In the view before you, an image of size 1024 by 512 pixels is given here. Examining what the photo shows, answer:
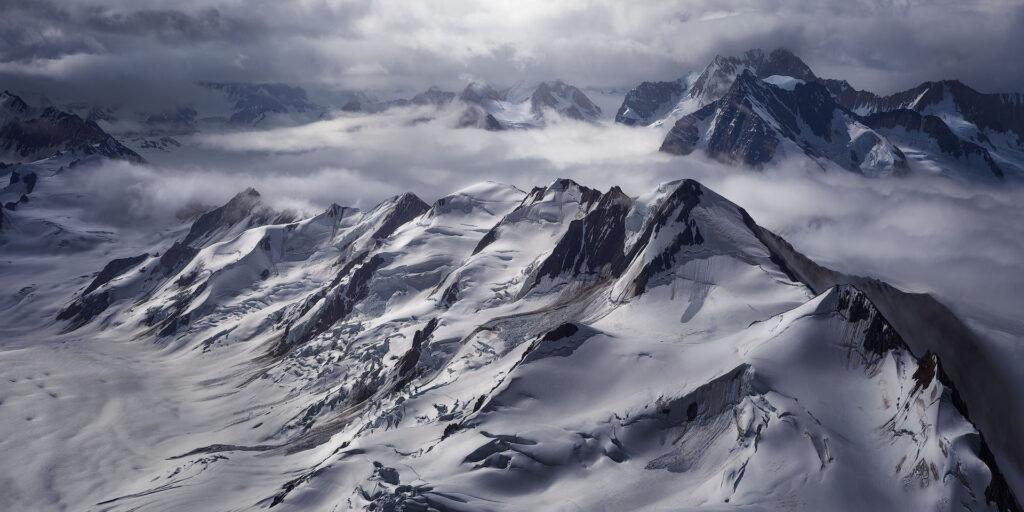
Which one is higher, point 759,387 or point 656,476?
point 759,387

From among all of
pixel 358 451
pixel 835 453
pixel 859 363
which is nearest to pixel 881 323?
pixel 859 363

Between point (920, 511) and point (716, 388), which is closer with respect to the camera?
point (920, 511)

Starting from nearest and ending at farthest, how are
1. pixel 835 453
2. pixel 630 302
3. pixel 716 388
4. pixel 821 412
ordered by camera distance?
pixel 835 453 → pixel 821 412 → pixel 716 388 → pixel 630 302

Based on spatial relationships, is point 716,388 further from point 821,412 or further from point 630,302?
point 630,302

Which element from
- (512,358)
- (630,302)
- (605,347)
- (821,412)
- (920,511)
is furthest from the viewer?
(630,302)

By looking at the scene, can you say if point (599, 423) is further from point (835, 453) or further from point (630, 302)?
point (630, 302)

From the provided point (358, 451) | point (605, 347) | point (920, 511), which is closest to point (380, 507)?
point (358, 451)

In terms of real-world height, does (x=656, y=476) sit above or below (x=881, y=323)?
below

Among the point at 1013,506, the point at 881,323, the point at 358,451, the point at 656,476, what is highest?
the point at 881,323

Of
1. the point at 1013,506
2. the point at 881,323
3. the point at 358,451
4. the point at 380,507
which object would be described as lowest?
the point at 358,451
